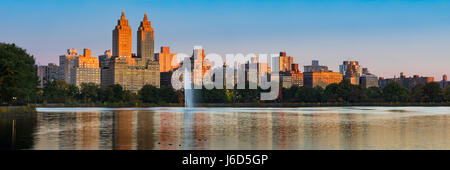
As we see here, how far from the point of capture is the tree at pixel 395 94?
17748 cm

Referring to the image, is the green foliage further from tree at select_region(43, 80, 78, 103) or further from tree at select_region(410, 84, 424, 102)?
tree at select_region(410, 84, 424, 102)

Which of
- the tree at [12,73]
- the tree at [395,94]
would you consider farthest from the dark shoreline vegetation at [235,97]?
the tree at [12,73]

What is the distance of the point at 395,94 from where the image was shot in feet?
600

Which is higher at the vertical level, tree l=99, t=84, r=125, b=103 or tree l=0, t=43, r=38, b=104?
tree l=0, t=43, r=38, b=104

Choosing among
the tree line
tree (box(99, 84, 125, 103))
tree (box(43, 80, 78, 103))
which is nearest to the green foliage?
tree (box(43, 80, 78, 103))

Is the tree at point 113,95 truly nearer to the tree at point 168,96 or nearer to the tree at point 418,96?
the tree at point 168,96

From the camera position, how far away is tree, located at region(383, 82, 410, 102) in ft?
582

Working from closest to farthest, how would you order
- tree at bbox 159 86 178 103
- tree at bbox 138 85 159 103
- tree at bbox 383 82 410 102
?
tree at bbox 138 85 159 103
tree at bbox 159 86 178 103
tree at bbox 383 82 410 102

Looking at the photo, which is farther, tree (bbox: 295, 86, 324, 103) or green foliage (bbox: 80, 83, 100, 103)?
tree (bbox: 295, 86, 324, 103)

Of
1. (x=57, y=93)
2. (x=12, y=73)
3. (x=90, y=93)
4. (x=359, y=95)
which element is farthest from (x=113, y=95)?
(x=12, y=73)

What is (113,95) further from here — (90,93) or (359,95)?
(359,95)
